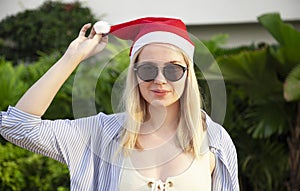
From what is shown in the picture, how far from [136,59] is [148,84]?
0.33 ft

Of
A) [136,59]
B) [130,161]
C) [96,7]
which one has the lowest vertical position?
[130,161]

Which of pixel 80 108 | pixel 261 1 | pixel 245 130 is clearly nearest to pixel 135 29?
pixel 80 108

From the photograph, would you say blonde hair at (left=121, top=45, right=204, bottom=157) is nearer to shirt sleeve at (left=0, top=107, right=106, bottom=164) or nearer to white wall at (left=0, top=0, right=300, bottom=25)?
shirt sleeve at (left=0, top=107, right=106, bottom=164)

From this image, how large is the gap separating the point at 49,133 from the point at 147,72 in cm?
41

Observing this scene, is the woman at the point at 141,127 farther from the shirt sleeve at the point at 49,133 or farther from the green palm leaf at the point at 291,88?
the green palm leaf at the point at 291,88

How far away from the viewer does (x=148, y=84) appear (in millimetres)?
2264

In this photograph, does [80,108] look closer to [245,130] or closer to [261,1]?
[245,130]

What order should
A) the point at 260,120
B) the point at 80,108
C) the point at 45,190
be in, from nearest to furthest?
the point at 80,108 < the point at 45,190 < the point at 260,120

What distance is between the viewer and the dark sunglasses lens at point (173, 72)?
222cm

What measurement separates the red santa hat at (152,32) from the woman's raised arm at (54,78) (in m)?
0.07

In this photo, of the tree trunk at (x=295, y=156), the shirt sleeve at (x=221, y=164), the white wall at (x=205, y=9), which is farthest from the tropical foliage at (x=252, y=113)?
the white wall at (x=205, y=9)

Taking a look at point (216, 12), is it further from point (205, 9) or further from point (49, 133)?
point (49, 133)

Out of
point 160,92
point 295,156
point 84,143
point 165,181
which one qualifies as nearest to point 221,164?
point 165,181

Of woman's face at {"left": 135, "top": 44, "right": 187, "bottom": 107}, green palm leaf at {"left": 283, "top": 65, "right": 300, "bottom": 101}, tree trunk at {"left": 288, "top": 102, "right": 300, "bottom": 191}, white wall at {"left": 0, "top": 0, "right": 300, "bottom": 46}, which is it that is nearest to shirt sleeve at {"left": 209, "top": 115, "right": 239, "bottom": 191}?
woman's face at {"left": 135, "top": 44, "right": 187, "bottom": 107}
